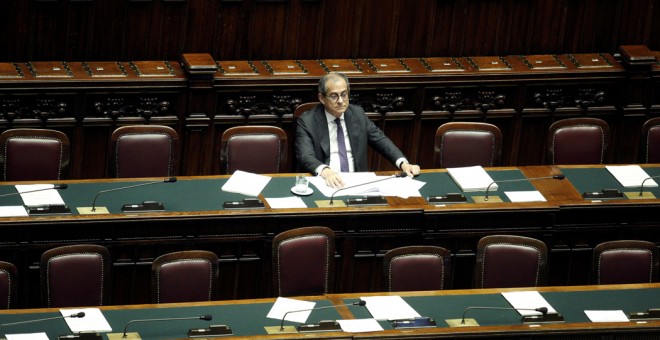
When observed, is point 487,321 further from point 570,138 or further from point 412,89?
point 412,89

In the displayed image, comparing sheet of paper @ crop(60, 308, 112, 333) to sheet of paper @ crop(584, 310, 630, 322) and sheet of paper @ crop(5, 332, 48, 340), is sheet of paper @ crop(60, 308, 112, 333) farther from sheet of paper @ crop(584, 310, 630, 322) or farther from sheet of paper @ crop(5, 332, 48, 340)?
sheet of paper @ crop(584, 310, 630, 322)

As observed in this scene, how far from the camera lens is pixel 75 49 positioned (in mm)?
11328

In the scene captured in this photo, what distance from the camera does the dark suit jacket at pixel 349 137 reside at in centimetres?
1030

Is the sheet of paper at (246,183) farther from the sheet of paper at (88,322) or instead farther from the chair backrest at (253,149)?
the sheet of paper at (88,322)

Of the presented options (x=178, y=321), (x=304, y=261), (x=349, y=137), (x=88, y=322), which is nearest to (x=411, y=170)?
(x=349, y=137)

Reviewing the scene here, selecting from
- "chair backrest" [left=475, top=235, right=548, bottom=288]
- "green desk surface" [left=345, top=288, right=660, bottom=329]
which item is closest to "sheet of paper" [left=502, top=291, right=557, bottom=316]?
"green desk surface" [left=345, top=288, right=660, bottom=329]

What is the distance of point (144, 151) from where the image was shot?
10047 millimetres

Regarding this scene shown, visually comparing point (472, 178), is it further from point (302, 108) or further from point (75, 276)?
point (75, 276)

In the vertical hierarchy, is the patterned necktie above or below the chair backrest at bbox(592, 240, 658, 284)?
above

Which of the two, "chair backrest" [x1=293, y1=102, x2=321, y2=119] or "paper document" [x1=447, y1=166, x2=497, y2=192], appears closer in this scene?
"paper document" [x1=447, y1=166, x2=497, y2=192]

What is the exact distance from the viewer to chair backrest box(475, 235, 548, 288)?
9.10 metres

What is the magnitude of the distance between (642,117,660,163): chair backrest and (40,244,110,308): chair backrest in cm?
444

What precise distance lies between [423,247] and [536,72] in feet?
11.5

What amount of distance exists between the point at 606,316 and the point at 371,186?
202cm
